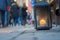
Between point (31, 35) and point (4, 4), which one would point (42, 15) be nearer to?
point (31, 35)

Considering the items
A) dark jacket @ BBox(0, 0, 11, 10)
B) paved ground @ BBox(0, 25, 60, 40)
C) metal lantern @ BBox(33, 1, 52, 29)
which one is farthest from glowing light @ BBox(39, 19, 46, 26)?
dark jacket @ BBox(0, 0, 11, 10)

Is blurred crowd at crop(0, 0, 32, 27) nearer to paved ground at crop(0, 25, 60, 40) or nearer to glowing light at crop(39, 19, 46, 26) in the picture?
glowing light at crop(39, 19, 46, 26)

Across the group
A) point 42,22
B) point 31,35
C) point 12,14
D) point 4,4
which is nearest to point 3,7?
point 4,4

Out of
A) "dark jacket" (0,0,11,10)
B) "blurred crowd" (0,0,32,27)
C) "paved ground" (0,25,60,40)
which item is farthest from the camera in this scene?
"blurred crowd" (0,0,32,27)

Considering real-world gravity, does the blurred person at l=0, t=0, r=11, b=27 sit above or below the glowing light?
above

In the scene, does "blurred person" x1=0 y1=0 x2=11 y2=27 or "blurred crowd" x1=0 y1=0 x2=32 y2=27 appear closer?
"blurred person" x1=0 y1=0 x2=11 y2=27

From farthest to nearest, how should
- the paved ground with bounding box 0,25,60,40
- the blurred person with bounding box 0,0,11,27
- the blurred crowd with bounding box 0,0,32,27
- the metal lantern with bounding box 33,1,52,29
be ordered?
1. the blurred crowd with bounding box 0,0,32,27
2. the blurred person with bounding box 0,0,11,27
3. the metal lantern with bounding box 33,1,52,29
4. the paved ground with bounding box 0,25,60,40

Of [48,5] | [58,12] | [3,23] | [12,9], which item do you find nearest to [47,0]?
[48,5]

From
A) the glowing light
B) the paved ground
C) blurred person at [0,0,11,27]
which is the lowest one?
the paved ground

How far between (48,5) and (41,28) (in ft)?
6.49

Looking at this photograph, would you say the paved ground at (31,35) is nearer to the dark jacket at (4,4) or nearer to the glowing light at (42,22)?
the glowing light at (42,22)

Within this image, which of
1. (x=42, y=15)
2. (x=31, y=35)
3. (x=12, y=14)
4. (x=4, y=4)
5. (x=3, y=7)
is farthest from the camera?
(x=12, y=14)

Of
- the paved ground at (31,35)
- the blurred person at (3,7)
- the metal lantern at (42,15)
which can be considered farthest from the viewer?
the blurred person at (3,7)

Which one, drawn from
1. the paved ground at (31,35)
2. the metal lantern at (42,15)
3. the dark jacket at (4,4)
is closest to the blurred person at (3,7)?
the dark jacket at (4,4)
